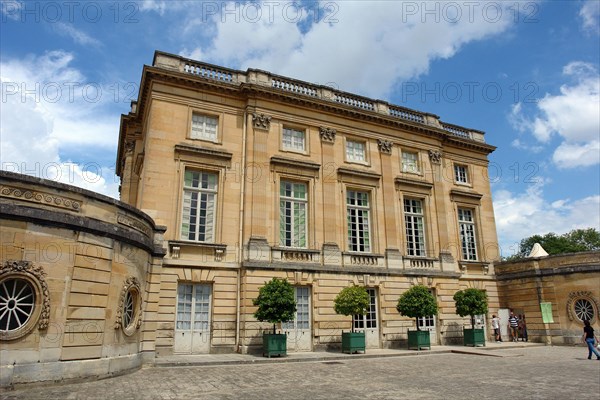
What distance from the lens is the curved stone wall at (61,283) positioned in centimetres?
902

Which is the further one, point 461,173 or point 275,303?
point 461,173

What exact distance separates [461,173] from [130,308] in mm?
19933

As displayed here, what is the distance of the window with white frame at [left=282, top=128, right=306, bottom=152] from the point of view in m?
19.8

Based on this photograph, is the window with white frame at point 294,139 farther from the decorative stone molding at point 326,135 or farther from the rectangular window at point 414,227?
the rectangular window at point 414,227

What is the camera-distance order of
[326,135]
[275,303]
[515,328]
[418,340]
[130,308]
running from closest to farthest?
[130,308] → [275,303] → [418,340] → [326,135] → [515,328]

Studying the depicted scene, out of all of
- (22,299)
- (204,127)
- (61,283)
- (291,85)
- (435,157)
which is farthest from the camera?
(435,157)

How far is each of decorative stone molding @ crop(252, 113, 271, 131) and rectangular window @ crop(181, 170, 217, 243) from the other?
10.4ft

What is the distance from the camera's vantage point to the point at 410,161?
22969mm

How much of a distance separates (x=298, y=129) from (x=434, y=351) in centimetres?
1135

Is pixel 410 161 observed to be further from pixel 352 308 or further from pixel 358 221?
pixel 352 308

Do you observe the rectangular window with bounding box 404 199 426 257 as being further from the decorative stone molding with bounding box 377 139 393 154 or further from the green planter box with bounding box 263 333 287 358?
the green planter box with bounding box 263 333 287 358

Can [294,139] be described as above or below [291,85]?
below

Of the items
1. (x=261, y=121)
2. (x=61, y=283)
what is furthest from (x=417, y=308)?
(x=61, y=283)

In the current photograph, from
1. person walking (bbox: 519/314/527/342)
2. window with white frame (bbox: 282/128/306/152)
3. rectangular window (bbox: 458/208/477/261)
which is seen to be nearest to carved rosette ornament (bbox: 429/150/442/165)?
rectangular window (bbox: 458/208/477/261)
